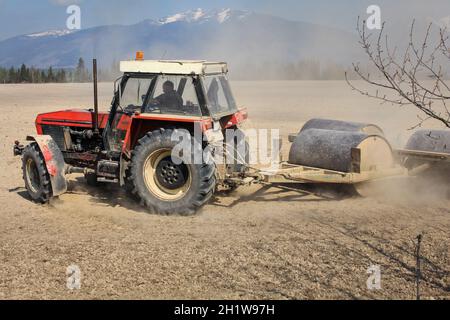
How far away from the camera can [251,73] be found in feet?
199

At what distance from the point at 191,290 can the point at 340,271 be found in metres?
1.46

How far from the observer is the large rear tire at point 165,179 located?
23.0 feet

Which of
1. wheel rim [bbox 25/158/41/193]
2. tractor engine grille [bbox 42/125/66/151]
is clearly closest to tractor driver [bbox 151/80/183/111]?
tractor engine grille [bbox 42/125/66/151]

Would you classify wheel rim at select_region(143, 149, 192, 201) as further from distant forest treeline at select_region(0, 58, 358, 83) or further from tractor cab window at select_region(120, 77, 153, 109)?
distant forest treeline at select_region(0, 58, 358, 83)

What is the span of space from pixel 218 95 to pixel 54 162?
2493 mm

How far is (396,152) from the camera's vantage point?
8.26 m

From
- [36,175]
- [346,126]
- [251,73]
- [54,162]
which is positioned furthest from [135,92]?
[251,73]

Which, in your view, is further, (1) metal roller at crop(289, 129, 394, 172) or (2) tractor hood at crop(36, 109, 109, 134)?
(2) tractor hood at crop(36, 109, 109, 134)

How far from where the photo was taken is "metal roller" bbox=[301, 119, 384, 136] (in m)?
8.53

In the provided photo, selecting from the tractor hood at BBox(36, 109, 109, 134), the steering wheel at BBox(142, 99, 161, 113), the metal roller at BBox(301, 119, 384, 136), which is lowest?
the metal roller at BBox(301, 119, 384, 136)

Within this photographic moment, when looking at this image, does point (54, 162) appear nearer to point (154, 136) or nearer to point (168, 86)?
point (154, 136)

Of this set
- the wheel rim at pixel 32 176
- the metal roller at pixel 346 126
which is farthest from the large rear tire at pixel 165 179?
the metal roller at pixel 346 126
